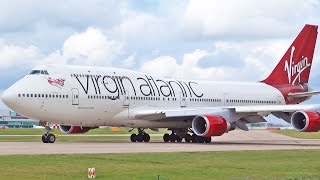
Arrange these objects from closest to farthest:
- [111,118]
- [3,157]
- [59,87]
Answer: [3,157]
[59,87]
[111,118]

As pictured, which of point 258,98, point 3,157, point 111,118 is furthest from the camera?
point 258,98

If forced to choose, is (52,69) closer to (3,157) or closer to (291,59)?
(3,157)

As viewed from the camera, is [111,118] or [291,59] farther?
[291,59]

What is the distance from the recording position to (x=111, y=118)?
142ft

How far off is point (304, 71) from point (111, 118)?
20.2 metres

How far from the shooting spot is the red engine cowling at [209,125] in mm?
40969

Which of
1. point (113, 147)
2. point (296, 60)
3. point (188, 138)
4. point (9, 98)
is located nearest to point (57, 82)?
point (9, 98)

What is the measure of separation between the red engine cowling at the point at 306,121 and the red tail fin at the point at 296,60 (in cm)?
1614

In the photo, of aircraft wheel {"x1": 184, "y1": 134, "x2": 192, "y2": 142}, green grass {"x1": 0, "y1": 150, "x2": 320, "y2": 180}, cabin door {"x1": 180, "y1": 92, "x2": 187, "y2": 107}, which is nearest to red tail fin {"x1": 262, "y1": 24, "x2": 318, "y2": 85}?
cabin door {"x1": 180, "y1": 92, "x2": 187, "y2": 107}

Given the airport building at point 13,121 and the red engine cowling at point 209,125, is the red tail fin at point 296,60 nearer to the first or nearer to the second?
the red engine cowling at point 209,125

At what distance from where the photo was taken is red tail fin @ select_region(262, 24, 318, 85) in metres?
55.3

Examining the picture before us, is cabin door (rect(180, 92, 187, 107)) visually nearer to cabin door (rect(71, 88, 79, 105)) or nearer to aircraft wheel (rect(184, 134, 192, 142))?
aircraft wheel (rect(184, 134, 192, 142))

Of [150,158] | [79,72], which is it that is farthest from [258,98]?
[150,158]

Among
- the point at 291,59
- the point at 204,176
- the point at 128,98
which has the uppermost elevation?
the point at 291,59
